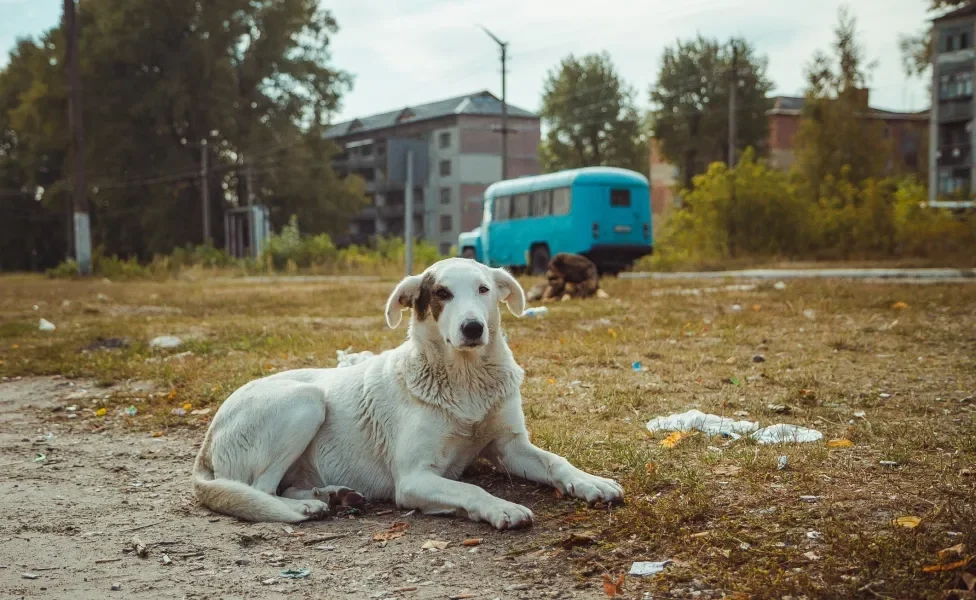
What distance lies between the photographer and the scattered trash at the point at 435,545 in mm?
3562

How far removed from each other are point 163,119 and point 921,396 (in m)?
44.7

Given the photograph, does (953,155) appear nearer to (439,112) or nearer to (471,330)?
(439,112)

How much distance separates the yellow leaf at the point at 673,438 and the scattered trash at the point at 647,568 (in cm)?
174

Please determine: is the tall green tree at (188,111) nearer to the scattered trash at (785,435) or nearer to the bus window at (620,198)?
the bus window at (620,198)

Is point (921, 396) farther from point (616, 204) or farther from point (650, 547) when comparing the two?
point (616, 204)

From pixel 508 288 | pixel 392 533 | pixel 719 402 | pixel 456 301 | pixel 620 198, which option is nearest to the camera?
pixel 392 533

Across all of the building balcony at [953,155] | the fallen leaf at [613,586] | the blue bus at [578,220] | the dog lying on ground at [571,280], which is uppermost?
the building balcony at [953,155]

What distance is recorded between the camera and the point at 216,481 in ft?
13.9

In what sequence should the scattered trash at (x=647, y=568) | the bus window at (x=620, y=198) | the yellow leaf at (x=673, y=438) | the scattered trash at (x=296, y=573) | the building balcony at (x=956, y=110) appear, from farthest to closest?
the building balcony at (x=956, y=110)
the bus window at (x=620, y=198)
the yellow leaf at (x=673, y=438)
the scattered trash at (x=296, y=573)
the scattered trash at (x=647, y=568)

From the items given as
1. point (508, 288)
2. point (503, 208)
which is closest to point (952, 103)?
point (503, 208)

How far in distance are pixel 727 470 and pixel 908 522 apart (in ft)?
3.54

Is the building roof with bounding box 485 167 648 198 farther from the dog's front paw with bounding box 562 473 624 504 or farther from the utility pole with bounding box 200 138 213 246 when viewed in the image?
the utility pole with bounding box 200 138 213 246

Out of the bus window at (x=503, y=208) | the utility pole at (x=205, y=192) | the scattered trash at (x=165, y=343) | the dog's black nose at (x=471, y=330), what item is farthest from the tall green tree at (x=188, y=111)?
the dog's black nose at (x=471, y=330)

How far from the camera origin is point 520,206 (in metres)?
28.0
